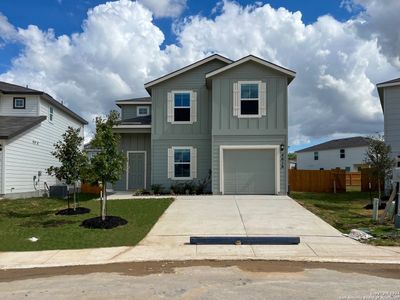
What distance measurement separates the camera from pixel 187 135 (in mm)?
21844

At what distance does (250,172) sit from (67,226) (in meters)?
10.2

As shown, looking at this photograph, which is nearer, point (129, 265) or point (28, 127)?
→ point (129, 265)

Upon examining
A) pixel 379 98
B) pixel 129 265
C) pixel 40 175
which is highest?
pixel 379 98

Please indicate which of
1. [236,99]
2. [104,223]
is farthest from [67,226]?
[236,99]

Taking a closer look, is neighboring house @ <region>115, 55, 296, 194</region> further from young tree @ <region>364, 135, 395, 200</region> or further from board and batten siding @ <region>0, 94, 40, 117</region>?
board and batten siding @ <region>0, 94, 40, 117</region>

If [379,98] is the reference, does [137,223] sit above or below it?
below

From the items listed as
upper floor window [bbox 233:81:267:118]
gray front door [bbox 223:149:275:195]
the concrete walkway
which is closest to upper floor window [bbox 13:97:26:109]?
gray front door [bbox 223:149:275:195]

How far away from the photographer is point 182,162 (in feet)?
71.8

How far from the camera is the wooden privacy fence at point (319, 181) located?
2805cm

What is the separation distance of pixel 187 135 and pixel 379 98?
12901mm

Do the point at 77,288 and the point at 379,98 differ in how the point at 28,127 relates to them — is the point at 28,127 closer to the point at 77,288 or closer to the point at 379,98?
the point at 77,288

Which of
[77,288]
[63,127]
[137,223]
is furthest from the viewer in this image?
[63,127]

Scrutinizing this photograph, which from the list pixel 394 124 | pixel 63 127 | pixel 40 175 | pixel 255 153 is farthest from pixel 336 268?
pixel 63 127

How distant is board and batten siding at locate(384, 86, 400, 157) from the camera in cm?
2242
